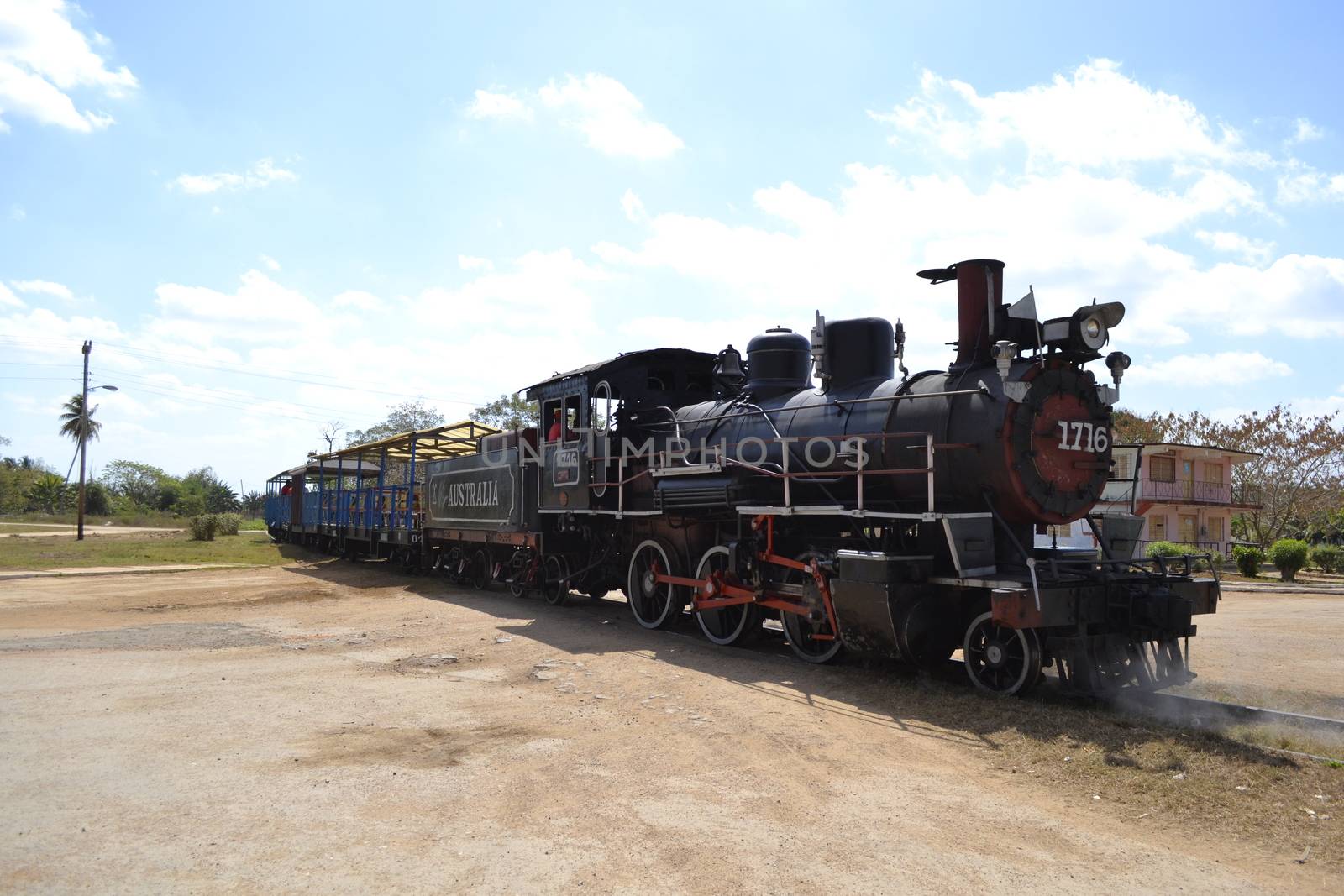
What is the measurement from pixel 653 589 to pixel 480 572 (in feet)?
22.5

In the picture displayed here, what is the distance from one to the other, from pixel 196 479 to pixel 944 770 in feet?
301

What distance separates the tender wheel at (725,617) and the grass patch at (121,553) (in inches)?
767

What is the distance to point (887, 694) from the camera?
7566 mm

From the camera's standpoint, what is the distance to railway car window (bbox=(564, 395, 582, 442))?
1287 centimetres

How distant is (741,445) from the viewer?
10.1 m

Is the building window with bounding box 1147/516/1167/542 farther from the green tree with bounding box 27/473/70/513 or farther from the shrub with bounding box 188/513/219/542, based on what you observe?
the green tree with bounding box 27/473/70/513

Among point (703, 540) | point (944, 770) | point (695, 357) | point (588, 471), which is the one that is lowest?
point (944, 770)

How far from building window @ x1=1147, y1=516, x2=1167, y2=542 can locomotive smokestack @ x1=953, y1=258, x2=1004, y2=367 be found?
99.1 ft

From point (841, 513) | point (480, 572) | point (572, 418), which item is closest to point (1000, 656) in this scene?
point (841, 513)

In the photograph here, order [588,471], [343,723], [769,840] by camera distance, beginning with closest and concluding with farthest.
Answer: [769,840] → [343,723] → [588,471]

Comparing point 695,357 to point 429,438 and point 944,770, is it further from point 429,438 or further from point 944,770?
point 429,438

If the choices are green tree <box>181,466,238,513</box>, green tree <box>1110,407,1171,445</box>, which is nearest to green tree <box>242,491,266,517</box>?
green tree <box>181,466,238,513</box>

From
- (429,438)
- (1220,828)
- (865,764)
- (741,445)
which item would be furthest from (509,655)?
(429,438)

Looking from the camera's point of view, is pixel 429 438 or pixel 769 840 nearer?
pixel 769 840
